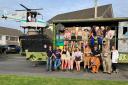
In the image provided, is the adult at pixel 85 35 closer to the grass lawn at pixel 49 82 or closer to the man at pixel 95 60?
the man at pixel 95 60

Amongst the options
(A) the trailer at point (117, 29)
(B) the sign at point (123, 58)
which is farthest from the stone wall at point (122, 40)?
(B) the sign at point (123, 58)

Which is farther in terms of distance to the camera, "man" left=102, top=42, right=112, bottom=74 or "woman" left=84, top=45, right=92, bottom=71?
"woman" left=84, top=45, right=92, bottom=71

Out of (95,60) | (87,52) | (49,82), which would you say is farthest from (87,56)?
(49,82)

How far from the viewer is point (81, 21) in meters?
24.5

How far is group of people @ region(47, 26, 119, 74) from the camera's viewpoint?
856 inches

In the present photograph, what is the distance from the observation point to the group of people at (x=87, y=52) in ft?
71.4

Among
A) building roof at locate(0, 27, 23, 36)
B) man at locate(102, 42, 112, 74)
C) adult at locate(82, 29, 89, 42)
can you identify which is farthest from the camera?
building roof at locate(0, 27, 23, 36)

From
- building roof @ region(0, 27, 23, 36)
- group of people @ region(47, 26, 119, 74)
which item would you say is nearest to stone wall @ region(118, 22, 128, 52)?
group of people @ region(47, 26, 119, 74)

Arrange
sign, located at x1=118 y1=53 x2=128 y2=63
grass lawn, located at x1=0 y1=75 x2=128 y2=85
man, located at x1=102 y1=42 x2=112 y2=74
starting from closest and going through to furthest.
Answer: grass lawn, located at x1=0 y1=75 x2=128 y2=85 < man, located at x1=102 y1=42 x2=112 y2=74 < sign, located at x1=118 y1=53 x2=128 y2=63

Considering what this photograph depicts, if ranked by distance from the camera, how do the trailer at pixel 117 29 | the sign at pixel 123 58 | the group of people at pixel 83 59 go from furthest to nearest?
the trailer at pixel 117 29, the sign at pixel 123 58, the group of people at pixel 83 59

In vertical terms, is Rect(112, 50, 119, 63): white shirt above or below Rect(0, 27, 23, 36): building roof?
below

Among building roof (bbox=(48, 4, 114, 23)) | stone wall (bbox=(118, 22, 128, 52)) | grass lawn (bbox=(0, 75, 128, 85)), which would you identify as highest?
→ building roof (bbox=(48, 4, 114, 23))

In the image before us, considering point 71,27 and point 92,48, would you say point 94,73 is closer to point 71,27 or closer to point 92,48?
point 92,48

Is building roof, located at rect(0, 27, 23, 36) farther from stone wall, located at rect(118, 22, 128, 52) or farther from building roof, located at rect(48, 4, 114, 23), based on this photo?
stone wall, located at rect(118, 22, 128, 52)
